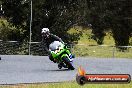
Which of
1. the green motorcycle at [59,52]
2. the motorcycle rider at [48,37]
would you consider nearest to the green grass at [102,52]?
the green motorcycle at [59,52]

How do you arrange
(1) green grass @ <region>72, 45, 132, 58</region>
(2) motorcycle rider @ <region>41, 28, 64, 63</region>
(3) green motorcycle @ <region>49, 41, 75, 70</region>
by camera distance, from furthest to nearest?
(1) green grass @ <region>72, 45, 132, 58</region> → (3) green motorcycle @ <region>49, 41, 75, 70</region> → (2) motorcycle rider @ <region>41, 28, 64, 63</region>

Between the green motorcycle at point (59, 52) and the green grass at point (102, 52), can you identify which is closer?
the green motorcycle at point (59, 52)

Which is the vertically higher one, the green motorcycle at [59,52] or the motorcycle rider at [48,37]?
the motorcycle rider at [48,37]

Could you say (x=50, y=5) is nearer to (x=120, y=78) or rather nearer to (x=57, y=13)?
(x=57, y=13)

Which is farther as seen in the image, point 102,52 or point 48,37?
point 102,52

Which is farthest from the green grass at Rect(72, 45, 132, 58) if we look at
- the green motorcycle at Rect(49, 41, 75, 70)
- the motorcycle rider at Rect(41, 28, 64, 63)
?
the motorcycle rider at Rect(41, 28, 64, 63)

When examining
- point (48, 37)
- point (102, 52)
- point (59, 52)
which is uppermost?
point (48, 37)

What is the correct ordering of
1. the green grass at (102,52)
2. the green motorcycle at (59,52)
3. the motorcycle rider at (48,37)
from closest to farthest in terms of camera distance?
the motorcycle rider at (48,37) < the green motorcycle at (59,52) < the green grass at (102,52)

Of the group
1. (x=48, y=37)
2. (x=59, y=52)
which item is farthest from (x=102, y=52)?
(x=48, y=37)

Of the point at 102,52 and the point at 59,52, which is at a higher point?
the point at 59,52

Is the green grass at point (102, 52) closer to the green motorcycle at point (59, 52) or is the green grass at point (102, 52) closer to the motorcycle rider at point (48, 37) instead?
the green motorcycle at point (59, 52)

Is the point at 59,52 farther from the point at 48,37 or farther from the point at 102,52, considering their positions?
the point at 102,52

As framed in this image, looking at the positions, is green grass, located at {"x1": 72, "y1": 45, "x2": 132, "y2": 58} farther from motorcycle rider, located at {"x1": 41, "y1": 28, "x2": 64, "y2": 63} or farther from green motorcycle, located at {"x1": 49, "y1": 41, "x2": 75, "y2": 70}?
motorcycle rider, located at {"x1": 41, "y1": 28, "x2": 64, "y2": 63}

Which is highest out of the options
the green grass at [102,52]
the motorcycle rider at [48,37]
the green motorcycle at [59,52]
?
the motorcycle rider at [48,37]
